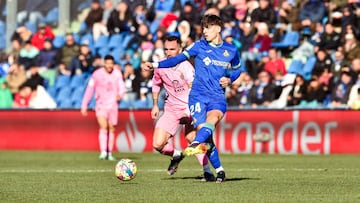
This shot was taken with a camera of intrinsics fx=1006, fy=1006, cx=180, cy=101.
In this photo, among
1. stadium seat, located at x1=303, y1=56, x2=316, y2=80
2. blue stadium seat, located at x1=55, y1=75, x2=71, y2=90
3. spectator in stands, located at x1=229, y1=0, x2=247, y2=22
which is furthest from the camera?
blue stadium seat, located at x1=55, y1=75, x2=71, y2=90

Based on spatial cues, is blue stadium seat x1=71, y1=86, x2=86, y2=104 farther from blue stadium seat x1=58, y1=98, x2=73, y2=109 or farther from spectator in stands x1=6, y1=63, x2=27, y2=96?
spectator in stands x1=6, y1=63, x2=27, y2=96

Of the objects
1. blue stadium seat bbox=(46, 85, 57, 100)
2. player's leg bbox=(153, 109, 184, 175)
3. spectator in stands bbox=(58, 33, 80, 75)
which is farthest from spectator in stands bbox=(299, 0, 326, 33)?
player's leg bbox=(153, 109, 184, 175)

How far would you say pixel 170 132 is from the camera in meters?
15.1

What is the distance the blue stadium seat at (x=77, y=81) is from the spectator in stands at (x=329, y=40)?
6.95 metres

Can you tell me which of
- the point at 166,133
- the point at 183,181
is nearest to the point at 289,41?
Result: the point at 166,133

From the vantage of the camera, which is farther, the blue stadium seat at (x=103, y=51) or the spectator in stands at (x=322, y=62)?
the blue stadium seat at (x=103, y=51)

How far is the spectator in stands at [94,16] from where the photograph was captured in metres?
30.1

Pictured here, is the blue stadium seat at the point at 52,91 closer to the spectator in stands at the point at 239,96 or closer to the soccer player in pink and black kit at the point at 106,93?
the spectator in stands at the point at 239,96

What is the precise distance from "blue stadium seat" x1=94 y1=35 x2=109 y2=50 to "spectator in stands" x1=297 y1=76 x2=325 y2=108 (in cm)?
723

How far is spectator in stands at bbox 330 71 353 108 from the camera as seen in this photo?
963 inches

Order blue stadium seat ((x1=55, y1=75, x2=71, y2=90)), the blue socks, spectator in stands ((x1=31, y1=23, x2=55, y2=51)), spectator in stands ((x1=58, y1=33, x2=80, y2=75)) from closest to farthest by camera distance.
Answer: the blue socks < blue stadium seat ((x1=55, y1=75, x2=71, y2=90)) < spectator in stands ((x1=58, y1=33, x2=80, y2=75)) < spectator in stands ((x1=31, y1=23, x2=55, y2=51))

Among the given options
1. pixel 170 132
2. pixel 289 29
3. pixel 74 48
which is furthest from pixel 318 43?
pixel 170 132

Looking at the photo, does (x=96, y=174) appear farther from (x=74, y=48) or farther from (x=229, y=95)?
(x=74, y=48)

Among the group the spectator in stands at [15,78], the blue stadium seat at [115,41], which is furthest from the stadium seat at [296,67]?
the spectator in stands at [15,78]
